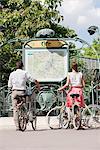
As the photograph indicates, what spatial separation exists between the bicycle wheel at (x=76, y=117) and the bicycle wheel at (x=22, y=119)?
3.54ft

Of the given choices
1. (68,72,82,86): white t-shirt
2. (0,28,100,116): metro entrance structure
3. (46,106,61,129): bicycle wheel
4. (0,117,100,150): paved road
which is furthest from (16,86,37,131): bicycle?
(0,28,100,116): metro entrance structure

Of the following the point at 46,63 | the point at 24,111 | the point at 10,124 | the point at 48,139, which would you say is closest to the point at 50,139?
the point at 48,139

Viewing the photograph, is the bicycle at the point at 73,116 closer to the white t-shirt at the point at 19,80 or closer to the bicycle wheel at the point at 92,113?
the bicycle wheel at the point at 92,113

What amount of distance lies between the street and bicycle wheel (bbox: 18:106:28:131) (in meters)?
0.15

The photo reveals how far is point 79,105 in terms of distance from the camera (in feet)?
39.5

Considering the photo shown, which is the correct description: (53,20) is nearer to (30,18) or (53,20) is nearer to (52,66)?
(30,18)

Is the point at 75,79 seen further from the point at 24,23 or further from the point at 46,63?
the point at 24,23

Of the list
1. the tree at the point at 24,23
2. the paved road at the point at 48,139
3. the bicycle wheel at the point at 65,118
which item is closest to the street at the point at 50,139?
the paved road at the point at 48,139

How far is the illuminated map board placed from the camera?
641 inches

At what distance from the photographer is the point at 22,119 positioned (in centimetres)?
1177

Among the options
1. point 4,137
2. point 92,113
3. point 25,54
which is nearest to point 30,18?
point 25,54

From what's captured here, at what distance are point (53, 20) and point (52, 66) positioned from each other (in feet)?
34.5

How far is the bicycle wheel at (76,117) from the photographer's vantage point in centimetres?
1194

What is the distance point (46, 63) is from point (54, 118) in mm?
3675
